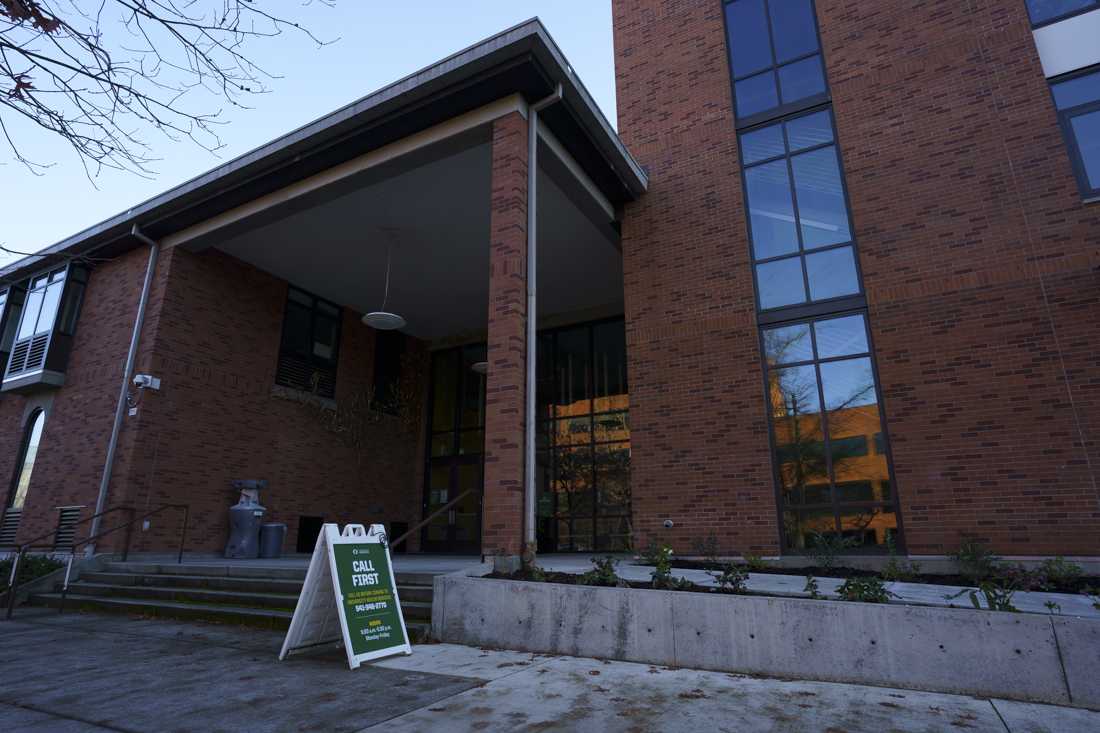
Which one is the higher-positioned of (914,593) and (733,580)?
(733,580)

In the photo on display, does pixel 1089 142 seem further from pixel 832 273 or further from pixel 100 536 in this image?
pixel 100 536

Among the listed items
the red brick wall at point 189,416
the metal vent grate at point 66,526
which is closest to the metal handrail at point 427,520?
the red brick wall at point 189,416

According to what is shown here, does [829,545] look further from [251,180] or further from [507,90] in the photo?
[251,180]

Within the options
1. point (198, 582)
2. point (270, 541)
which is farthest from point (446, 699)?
point (270, 541)

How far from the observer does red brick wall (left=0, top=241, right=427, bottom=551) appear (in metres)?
11.4

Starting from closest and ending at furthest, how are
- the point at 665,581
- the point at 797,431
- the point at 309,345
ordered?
the point at 665,581 → the point at 797,431 → the point at 309,345

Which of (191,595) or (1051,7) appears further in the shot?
(1051,7)

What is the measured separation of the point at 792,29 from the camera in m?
10.8

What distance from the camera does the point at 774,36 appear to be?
35.6 ft

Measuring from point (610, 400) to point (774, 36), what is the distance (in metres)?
8.55

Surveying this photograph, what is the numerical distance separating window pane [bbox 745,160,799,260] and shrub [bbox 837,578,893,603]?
6.31 m

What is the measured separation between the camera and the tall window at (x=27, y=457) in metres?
13.0

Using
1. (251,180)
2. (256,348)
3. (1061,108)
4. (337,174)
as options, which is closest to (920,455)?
(1061,108)

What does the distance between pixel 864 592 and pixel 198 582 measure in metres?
8.16
